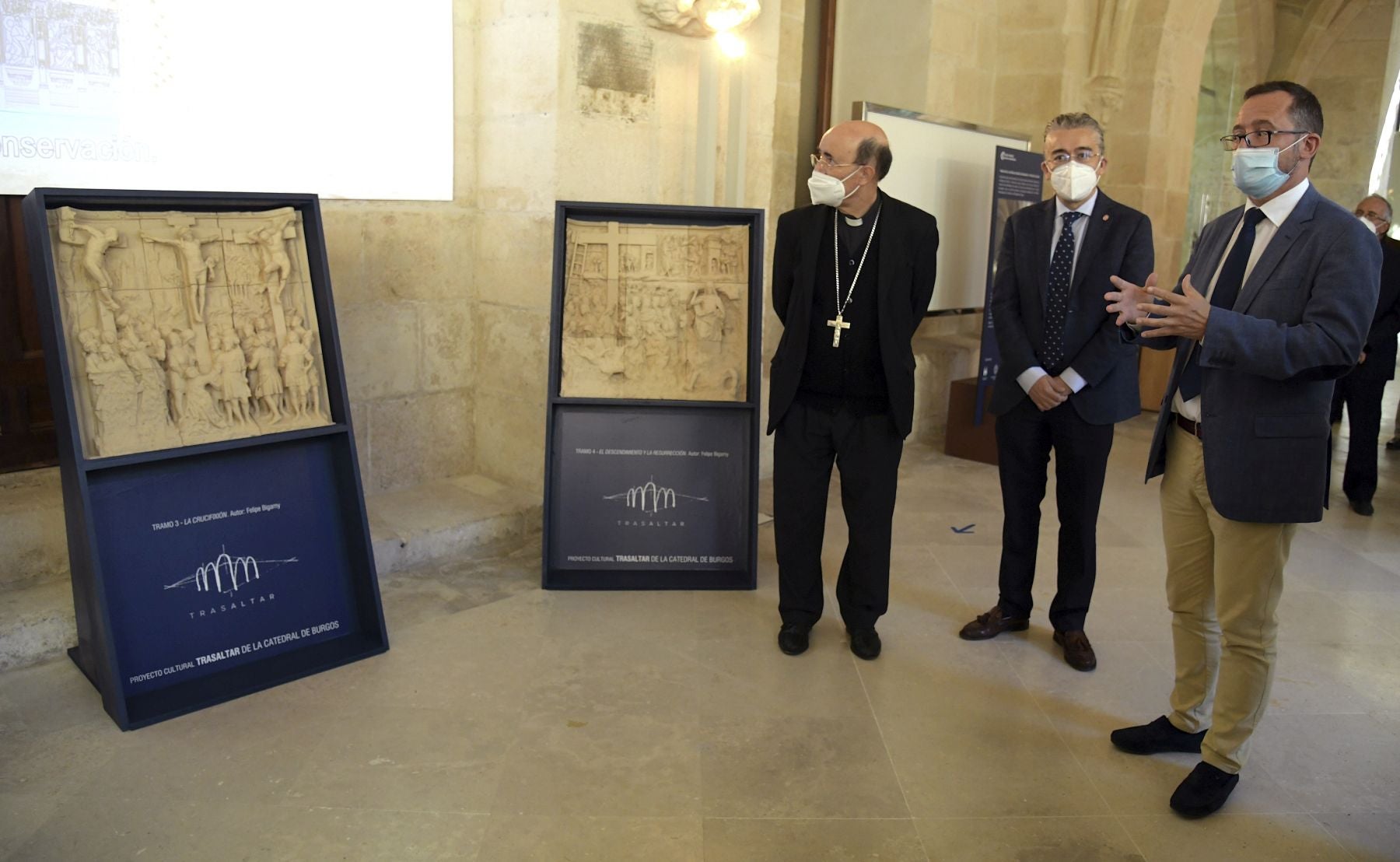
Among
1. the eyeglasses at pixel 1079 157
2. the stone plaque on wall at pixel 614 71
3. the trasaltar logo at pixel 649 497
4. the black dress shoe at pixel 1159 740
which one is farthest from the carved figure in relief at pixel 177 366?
the black dress shoe at pixel 1159 740

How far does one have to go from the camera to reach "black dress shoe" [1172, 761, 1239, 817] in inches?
101

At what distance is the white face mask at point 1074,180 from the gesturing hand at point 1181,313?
904 millimetres

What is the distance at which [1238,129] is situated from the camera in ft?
8.16

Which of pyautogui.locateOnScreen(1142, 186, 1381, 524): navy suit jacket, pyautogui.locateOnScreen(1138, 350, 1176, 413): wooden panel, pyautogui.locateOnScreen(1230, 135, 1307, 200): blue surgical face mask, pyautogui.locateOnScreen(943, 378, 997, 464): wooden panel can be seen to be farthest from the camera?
pyautogui.locateOnScreen(1138, 350, 1176, 413): wooden panel

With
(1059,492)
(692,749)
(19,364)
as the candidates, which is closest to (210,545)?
(19,364)

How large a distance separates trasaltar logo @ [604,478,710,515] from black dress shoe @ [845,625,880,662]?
0.86 meters

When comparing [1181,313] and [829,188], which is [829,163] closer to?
[829,188]

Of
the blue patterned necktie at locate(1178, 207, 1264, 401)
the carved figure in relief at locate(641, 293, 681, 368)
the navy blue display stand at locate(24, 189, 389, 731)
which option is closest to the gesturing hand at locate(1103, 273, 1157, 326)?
the blue patterned necktie at locate(1178, 207, 1264, 401)

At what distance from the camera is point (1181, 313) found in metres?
2.34

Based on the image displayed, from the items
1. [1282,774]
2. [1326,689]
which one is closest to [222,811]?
[1282,774]

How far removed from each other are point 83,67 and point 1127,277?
3.32 meters

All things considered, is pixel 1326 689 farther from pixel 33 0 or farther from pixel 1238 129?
pixel 33 0

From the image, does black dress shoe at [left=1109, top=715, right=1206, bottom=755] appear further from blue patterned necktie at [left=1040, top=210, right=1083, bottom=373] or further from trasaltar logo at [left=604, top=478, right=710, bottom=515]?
trasaltar logo at [left=604, top=478, right=710, bottom=515]

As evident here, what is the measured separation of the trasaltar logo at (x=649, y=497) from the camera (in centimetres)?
393
